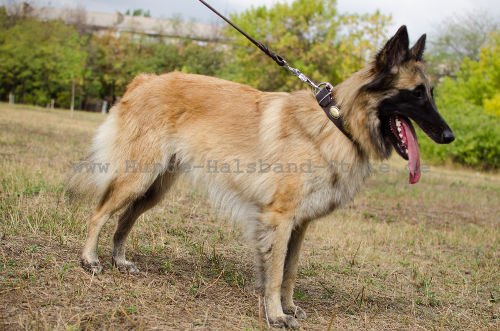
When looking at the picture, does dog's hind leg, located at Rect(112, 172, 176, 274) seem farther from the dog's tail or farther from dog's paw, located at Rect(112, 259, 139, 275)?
the dog's tail

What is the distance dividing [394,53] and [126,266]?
2876mm

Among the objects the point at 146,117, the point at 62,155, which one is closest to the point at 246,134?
the point at 146,117

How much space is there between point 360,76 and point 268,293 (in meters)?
1.81

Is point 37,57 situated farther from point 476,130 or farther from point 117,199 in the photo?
point 117,199

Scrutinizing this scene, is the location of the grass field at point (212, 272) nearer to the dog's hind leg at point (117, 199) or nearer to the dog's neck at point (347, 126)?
the dog's hind leg at point (117, 199)

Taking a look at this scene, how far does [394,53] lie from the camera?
Answer: 143 inches

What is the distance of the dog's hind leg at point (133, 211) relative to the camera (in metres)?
4.55

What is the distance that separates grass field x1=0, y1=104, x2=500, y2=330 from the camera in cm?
343

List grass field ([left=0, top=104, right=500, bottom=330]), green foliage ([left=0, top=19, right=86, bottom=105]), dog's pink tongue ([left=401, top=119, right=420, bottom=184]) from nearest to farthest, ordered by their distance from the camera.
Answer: grass field ([left=0, top=104, right=500, bottom=330]) < dog's pink tongue ([left=401, top=119, right=420, bottom=184]) < green foliage ([left=0, top=19, right=86, bottom=105])

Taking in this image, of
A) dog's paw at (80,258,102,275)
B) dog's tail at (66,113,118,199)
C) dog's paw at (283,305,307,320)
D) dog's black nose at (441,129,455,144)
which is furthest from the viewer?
dog's tail at (66,113,118,199)

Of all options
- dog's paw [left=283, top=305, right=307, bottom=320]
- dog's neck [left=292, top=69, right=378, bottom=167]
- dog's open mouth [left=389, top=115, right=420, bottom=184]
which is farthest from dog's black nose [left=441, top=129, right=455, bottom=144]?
dog's paw [left=283, top=305, right=307, bottom=320]

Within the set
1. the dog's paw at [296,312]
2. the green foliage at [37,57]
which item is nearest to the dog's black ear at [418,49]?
the dog's paw at [296,312]

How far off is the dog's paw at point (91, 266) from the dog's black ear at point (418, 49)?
3.05 meters

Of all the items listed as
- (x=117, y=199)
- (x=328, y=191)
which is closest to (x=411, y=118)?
(x=328, y=191)
